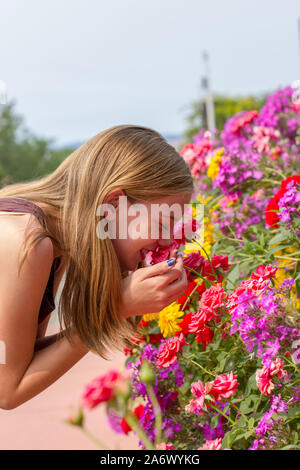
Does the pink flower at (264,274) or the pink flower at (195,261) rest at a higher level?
the pink flower at (195,261)

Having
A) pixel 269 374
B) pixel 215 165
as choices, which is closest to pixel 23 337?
pixel 269 374

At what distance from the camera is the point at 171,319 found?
1.59m

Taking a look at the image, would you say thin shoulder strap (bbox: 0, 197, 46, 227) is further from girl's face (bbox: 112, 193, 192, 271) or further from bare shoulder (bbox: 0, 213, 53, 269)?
girl's face (bbox: 112, 193, 192, 271)

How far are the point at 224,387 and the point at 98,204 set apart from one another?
50 cm

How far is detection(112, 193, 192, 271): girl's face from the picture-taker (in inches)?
56.4

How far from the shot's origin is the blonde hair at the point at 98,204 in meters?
1.42

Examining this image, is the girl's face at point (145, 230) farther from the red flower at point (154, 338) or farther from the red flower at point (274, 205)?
the red flower at point (154, 338)

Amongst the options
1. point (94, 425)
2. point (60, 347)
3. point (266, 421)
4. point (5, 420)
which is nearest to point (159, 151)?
point (60, 347)

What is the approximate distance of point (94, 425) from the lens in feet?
11.2

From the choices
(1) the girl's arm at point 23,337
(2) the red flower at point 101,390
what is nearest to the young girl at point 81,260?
(1) the girl's arm at point 23,337

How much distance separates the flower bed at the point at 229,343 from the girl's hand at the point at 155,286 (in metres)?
0.11

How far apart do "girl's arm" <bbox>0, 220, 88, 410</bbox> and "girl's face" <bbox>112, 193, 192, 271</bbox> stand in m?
0.19

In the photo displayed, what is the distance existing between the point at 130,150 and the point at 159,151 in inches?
2.9
